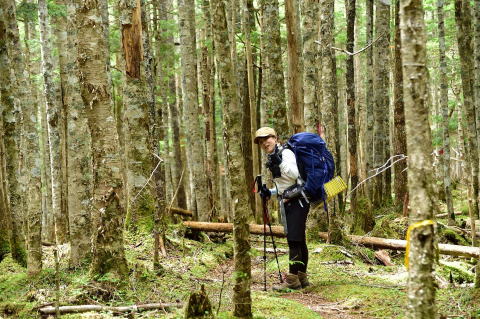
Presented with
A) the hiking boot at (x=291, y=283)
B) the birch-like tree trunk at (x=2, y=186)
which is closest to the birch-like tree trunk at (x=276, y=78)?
the hiking boot at (x=291, y=283)

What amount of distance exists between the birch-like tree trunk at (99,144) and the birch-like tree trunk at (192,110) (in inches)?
338

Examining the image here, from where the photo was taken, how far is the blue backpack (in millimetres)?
7176

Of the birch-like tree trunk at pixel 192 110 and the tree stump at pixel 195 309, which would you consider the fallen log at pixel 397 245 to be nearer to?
the tree stump at pixel 195 309

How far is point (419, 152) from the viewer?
11.1 feet

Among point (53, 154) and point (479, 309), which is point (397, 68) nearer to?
point (53, 154)

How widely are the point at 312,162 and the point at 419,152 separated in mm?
3813

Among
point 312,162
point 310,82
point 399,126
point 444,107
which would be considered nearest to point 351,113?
point 399,126

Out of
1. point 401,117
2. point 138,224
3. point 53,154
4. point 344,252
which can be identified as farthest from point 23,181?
point 401,117

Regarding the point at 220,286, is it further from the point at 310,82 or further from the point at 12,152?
the point at 310,82

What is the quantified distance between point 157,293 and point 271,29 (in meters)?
7.00

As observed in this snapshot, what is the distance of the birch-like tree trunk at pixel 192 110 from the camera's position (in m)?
15.0

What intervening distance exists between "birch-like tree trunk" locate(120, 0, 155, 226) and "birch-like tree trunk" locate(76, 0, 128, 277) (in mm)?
1497

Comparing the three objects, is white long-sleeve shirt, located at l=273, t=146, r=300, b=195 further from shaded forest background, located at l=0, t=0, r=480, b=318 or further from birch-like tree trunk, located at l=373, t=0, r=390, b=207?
birch-like tree trunk, located at l=373, t=0, r=390, b=207

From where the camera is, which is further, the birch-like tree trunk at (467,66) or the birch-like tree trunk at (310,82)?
the birch-like tree trunk at (467,66)
